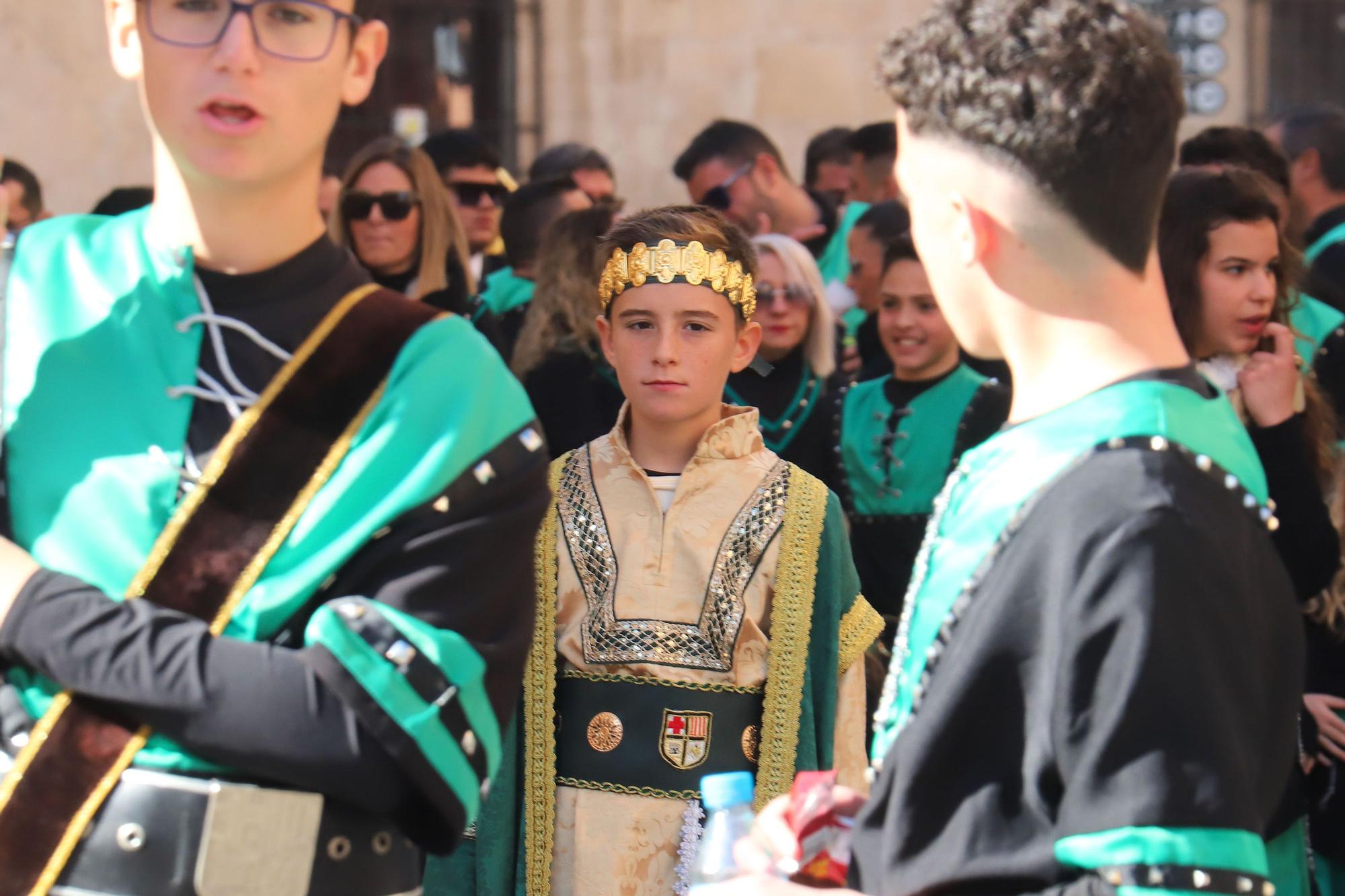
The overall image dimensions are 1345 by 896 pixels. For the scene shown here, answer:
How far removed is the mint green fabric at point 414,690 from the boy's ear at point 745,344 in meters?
1.54

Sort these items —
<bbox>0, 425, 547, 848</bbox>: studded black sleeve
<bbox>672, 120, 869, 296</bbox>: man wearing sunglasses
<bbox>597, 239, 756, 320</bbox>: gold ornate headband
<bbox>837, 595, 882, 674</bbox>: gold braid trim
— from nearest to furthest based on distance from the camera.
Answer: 1. <bbox>0, 425, 547, 848</bbox>: studded black sleeve
2. <bbox>837, 595, 882, 674</bbox>: gold braid trim
3. <bbox>597, 239, 756, 320</bbox>: gold ornate headband
4. <bbox>672, 120, 869, 296</bbox>: man wearing sunglasses

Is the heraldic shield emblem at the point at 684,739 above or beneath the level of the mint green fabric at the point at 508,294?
beneath

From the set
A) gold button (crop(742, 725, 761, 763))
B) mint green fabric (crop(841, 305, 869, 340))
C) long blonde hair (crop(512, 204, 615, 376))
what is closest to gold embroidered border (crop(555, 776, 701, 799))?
gold button (crop(742, 725, 761, 763))

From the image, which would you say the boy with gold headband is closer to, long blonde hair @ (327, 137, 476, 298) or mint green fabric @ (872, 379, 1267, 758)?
mint green fabric @ (872, 379, 1267, 758)

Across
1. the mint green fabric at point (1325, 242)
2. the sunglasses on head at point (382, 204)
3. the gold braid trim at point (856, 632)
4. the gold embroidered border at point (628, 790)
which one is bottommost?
the gold embroidered border at point (628, 790)

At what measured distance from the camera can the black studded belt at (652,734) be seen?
2875mm

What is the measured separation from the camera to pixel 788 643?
2.93m

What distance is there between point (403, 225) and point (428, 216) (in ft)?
0.29

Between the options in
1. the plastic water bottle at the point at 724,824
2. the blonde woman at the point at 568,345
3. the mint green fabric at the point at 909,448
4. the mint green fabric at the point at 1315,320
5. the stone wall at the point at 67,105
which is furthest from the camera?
the stone wall at the point at 67,105

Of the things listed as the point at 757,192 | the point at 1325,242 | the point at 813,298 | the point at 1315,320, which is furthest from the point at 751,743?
the point at 757,192

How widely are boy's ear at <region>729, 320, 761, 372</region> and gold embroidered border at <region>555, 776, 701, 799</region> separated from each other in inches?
33.6

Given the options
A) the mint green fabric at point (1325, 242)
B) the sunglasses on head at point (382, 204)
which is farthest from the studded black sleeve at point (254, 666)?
the mint green fabric at point (1325, 242)

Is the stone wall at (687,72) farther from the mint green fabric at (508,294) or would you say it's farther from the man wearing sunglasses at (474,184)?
the mint green fabric at (508,294)

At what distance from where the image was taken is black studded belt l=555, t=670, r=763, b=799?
9.43ft
